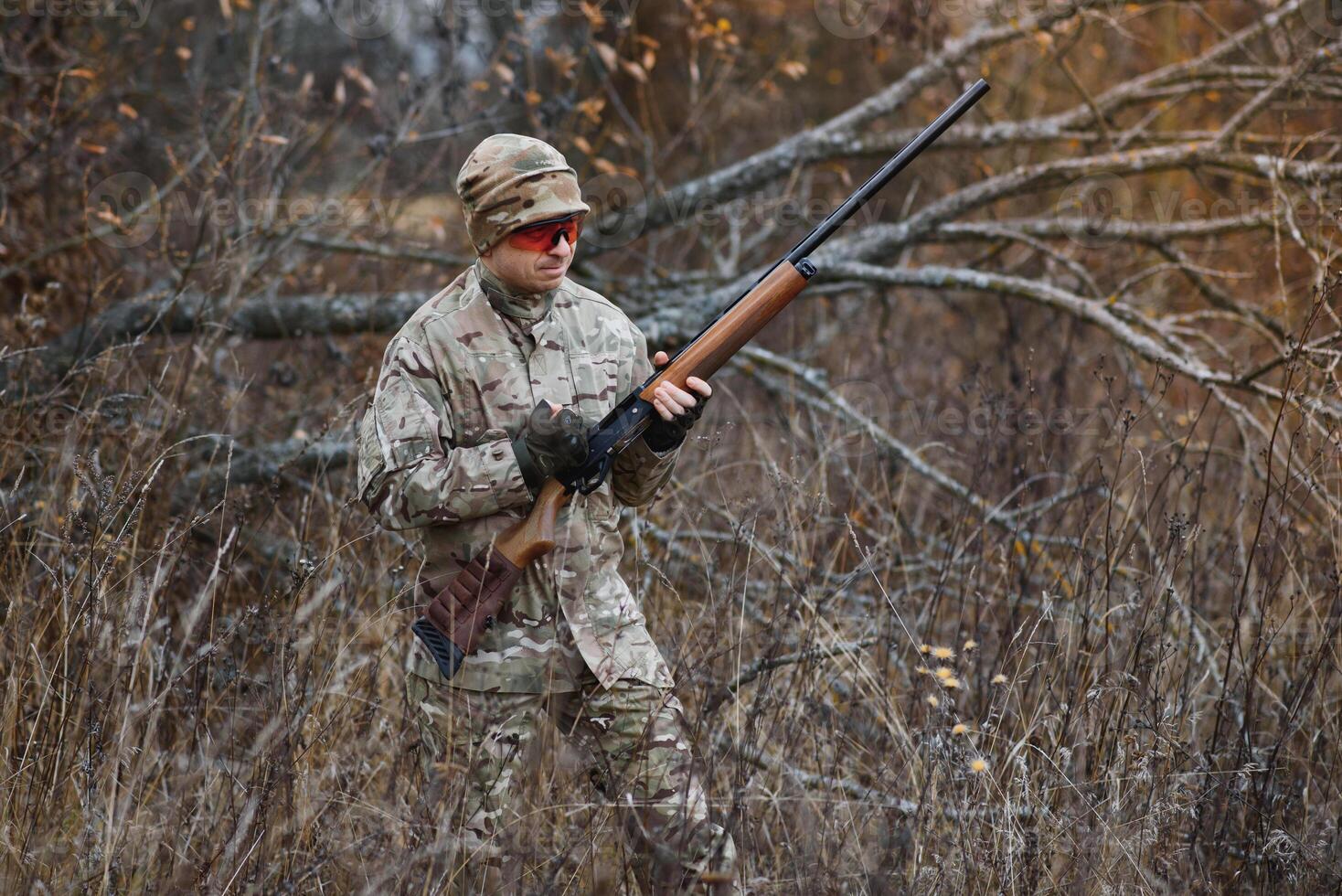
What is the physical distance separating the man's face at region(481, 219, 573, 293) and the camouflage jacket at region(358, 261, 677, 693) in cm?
5

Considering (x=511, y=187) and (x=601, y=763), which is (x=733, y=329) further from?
(x=601, y=763)

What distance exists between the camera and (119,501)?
8.99 ft

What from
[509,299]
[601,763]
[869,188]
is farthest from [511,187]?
[601,763]

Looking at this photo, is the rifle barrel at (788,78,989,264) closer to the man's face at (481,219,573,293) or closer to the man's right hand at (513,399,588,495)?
the man's face at (481,219,573,293)

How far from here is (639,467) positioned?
2.70 metres

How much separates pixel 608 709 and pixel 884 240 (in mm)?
3065

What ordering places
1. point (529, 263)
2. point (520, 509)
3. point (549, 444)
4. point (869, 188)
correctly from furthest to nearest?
point (869, 188)
point (520, 509)
point (529, 263)
point (549, 444)

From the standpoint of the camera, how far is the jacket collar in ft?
8.48

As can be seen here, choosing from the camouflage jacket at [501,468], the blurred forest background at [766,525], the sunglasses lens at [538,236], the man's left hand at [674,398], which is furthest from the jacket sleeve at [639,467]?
the sunglasses lens at [538,236]

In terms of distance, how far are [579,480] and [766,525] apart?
1997mm

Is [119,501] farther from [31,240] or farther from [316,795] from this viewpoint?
[31,240]

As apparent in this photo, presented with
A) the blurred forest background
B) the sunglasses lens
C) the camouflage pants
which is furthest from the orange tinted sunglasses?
the camouflage pants

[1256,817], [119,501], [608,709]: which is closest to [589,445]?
[608,709]

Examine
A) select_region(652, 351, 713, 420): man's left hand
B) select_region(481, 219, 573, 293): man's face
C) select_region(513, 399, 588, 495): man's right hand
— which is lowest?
select_region(513, 399, 588, 495): man's right hand
